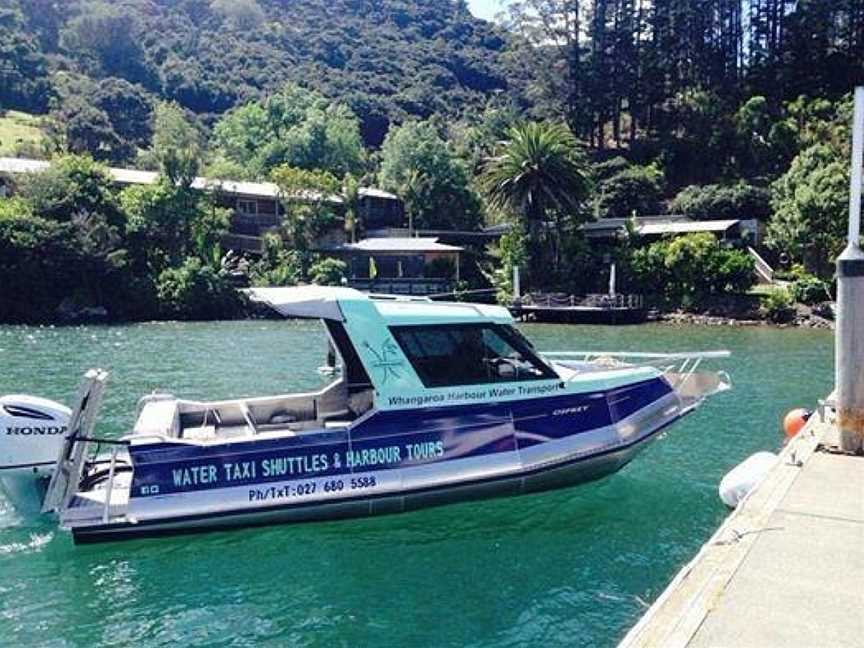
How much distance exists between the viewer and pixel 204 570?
417 inches

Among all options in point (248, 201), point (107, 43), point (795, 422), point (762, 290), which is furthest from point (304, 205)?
point (107, 43)

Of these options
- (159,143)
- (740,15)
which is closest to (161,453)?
(159,143)

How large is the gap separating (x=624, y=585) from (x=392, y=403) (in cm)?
415

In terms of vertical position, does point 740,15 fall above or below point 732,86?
above

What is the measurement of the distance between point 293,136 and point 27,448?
72581mm

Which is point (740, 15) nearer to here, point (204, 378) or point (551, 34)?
point (551, 34)

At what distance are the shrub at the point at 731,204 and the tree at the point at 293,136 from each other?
3446cm

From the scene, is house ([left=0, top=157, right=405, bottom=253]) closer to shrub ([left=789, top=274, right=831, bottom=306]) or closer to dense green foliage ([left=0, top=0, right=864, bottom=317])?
dense green foliage ([left=0, top=0, right=864, bottom=317])

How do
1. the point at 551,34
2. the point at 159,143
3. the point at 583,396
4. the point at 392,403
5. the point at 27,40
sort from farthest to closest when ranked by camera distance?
the point at 27,40
the point at 551,34
the point at 159,143
the point at 583,396
the point at 392,403

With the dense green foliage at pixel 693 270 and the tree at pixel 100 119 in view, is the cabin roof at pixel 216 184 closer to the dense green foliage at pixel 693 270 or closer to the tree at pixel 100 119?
the tree at pixel 100 119

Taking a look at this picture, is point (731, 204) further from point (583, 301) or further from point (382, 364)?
point (382, 364)

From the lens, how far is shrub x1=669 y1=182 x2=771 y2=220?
61.5 metres

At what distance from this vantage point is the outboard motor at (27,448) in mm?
11016

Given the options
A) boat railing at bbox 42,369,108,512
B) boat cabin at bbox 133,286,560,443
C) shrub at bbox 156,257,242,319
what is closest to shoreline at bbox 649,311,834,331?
shrub at bbox 156,257,242,319
